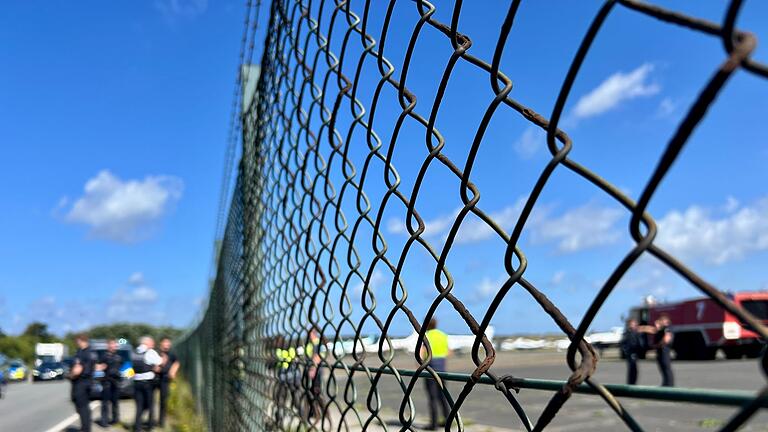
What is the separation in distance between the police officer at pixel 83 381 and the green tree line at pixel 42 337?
58.0 m

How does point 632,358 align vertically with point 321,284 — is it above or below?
below

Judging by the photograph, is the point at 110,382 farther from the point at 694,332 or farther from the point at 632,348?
the point at 694,332

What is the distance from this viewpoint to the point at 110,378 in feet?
46.8

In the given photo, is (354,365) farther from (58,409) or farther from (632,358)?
(58,409)

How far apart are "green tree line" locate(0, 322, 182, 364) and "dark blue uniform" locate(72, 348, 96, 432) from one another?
5795cm

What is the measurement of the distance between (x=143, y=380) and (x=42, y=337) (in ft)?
348

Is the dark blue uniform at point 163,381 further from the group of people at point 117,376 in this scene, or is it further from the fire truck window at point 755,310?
the fire truck window at point 755,310

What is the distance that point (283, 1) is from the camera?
2826mm

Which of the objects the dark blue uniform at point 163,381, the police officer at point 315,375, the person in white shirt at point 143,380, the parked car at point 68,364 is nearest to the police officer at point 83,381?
the parked car at point 68,364

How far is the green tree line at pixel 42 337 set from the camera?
76125 mm

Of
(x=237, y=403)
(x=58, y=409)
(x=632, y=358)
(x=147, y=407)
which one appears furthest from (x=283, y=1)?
(x=58, y=409)

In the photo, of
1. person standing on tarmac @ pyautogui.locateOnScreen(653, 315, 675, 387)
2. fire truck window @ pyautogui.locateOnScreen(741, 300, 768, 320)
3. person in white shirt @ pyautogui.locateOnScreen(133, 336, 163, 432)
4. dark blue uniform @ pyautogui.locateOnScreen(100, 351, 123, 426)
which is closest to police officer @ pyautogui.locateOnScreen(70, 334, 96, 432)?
person in white shirt @ pyautogui.locateOnScreen(133, 336, 163, 432)

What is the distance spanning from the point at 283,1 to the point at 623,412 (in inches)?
94.2

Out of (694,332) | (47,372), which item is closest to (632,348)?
(694,332)
